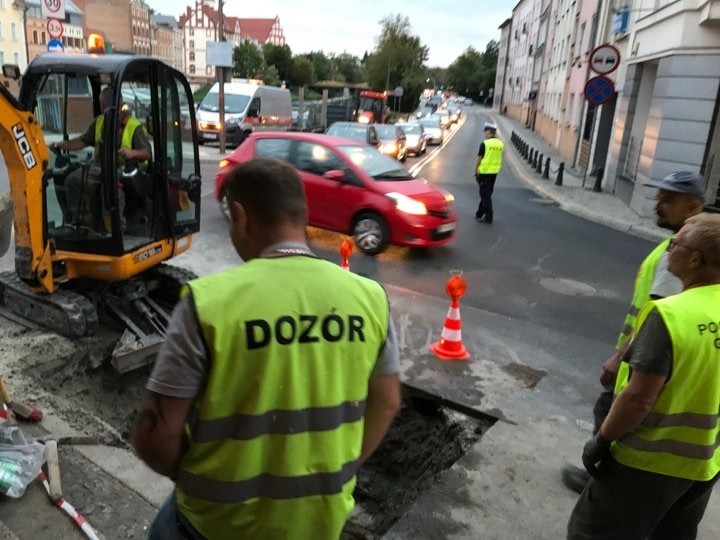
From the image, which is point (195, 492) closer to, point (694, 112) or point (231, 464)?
point (231, 464)

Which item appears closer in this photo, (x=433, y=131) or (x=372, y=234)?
(x=372, y=234)

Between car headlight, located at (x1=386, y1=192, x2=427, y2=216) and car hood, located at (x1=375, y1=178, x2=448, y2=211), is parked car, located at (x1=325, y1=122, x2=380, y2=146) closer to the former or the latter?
car hood, located at (x1=375, y1=178, x2=448, y2=211)

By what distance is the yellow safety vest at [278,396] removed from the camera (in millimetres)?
1618

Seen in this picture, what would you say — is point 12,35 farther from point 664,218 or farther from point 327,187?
point 664,218

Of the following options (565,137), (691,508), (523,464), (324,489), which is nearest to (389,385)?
(324,489)

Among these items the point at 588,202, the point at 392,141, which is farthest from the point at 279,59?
the point at 588,202

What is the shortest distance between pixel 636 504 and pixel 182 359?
1.99 meters

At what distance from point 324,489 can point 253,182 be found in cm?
95

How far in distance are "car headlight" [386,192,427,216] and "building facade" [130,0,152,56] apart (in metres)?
87.8

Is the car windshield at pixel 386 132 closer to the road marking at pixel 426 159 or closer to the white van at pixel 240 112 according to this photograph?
the road marking at pixel 426 159

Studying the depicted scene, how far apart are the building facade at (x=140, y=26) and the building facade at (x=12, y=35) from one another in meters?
29.8

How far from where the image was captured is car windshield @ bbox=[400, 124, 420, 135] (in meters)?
27.1

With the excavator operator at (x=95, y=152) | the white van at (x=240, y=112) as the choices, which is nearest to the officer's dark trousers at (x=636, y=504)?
the excavator operator at (x=95, y=152)

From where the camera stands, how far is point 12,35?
55.3 m
